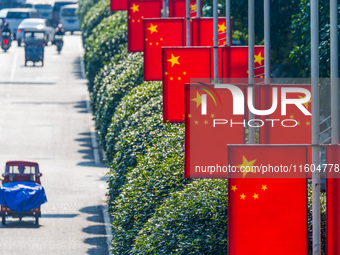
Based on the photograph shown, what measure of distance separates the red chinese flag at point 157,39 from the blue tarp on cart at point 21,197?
16.5 feet

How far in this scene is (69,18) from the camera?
7919cm

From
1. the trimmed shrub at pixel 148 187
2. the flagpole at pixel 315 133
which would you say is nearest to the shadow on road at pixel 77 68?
the trimmed shrub at pixel 148 187

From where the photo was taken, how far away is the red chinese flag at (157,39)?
68.8 ft

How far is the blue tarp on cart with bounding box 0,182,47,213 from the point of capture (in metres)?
24.2

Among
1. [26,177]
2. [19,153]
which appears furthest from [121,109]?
[19,153]

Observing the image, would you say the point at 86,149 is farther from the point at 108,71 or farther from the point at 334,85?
the point at 334,85

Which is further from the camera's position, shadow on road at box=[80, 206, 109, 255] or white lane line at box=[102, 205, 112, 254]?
white lane line at box=[102, 205, 112, 254]

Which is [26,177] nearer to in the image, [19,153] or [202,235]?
[19,153]

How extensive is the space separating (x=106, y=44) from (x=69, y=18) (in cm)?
4349

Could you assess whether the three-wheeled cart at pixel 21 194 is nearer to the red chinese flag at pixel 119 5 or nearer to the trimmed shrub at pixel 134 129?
the trimmed shrub at pixel 134 129

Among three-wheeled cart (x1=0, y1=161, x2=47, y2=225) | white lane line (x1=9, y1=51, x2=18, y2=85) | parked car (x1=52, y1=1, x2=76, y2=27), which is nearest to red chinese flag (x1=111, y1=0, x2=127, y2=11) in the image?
three-wheeled cart (x1=0, y1=161, x2=47, y2=225)

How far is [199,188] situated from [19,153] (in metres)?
21.7

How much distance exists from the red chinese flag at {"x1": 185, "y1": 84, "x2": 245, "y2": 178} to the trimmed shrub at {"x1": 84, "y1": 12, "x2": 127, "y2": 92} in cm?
2135

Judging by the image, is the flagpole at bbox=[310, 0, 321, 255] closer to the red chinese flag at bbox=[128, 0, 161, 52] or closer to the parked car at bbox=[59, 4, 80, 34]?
the red chinese flag at bbox=[128, 0, 161, 52]
